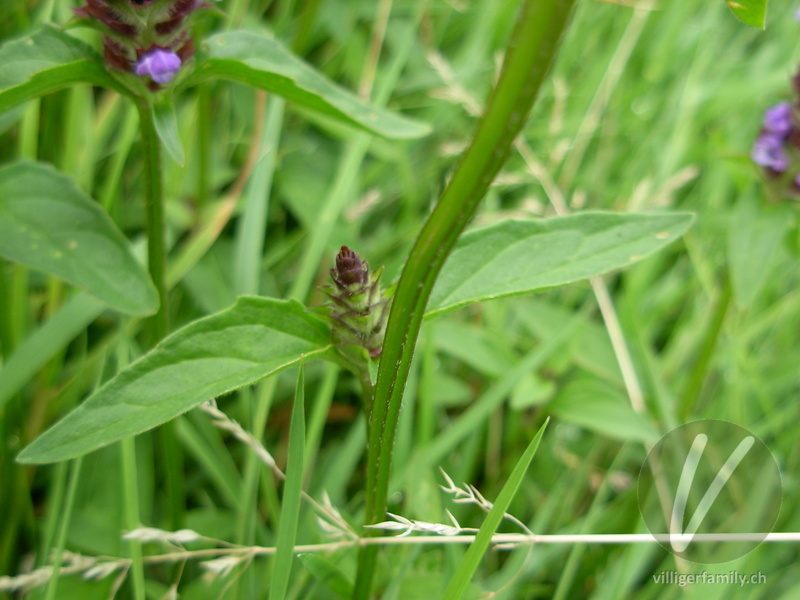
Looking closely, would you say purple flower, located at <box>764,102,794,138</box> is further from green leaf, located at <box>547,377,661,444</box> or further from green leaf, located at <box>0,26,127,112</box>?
green leaf, located at <box>0,26,127,112</box>

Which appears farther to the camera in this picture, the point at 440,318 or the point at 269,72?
the point at 440,318

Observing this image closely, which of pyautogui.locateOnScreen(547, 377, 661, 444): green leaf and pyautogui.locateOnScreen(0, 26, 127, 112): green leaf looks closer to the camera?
pyautogui.locateOnScreen(0, 26, 127, 112): green leaf

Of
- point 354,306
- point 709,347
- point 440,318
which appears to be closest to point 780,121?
point 709,347

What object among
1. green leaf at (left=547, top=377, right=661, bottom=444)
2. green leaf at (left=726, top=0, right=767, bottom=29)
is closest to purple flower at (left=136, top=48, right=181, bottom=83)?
green leaf at (left=726, top=0, right=767, bottom=29)

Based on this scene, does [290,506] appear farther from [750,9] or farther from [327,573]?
[750,9]

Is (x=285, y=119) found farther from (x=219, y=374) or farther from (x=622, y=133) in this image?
(x=219, y=374)

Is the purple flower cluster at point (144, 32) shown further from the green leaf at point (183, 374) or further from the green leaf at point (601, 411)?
the green leaf at point (601, 411)
